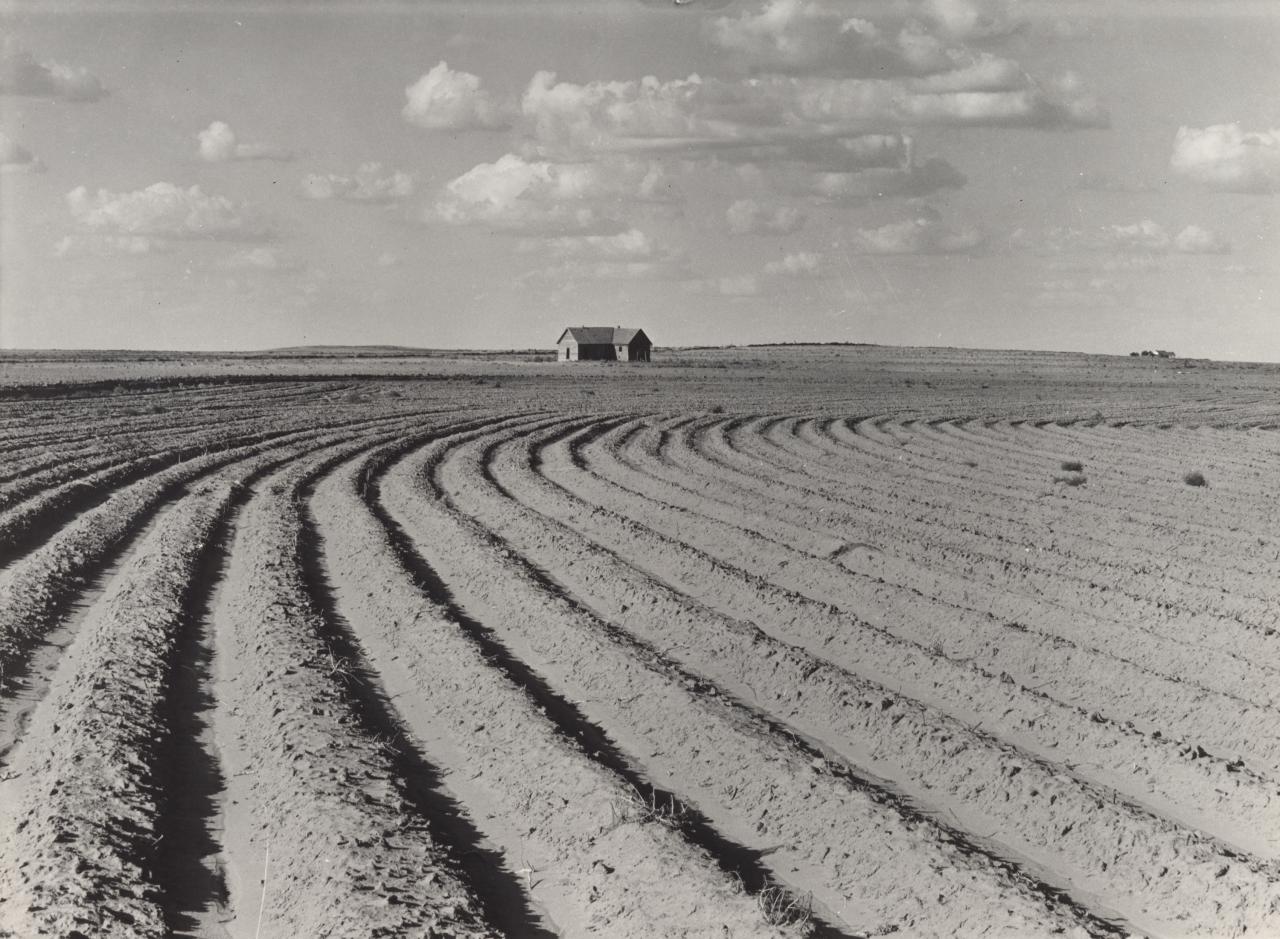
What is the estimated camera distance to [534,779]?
21.9 ft

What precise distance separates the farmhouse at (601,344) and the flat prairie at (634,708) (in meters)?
72.5

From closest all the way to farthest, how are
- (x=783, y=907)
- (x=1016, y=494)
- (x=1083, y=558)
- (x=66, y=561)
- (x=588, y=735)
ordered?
(x=783, y=907)
(x=588, y=735)
(x=66, y=561)
(x=1083, y=558)
(x=1016, y=494)

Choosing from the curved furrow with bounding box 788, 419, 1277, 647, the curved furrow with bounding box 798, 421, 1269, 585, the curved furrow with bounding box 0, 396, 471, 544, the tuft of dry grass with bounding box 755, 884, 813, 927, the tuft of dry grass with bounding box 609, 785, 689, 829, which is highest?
the curved furrow with bounding box 0, 396, 471, 544

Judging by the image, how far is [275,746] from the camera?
6996 millimetres

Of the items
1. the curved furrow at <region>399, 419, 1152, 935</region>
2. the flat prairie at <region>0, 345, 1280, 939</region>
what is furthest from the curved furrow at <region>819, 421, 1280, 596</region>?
the curved furrow at <region>399, 419, 1152, 935</region>

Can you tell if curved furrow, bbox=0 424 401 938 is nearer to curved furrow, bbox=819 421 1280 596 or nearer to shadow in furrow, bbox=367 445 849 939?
shadow in furrow, bbox=367 445 849 939

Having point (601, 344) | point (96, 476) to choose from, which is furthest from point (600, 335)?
point (96, 476)

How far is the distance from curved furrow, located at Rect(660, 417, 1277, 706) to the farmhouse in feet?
231

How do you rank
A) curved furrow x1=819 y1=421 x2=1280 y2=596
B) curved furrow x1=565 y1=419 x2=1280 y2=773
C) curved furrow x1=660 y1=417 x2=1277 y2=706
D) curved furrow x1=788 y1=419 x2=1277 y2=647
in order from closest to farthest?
curved furrow x1=565 y1=419 x2=1280 y2=773
curved furrow x1=660 y1=417 x2=1277 y2=706
curved furrow x1=788 y1=419 x2=1277 y2=647
curved furrow x1=819 y1=421 x2=1280 y2=596

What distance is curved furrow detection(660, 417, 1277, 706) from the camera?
8891 mm

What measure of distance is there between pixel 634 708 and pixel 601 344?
8295 cm

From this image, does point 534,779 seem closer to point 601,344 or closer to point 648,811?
point 648,811

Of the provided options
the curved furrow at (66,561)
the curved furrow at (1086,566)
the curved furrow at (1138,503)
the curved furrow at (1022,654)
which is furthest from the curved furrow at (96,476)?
the curved furrow at (1138,503)

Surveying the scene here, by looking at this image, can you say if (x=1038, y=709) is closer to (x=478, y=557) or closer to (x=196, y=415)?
(x=478, y=557)
